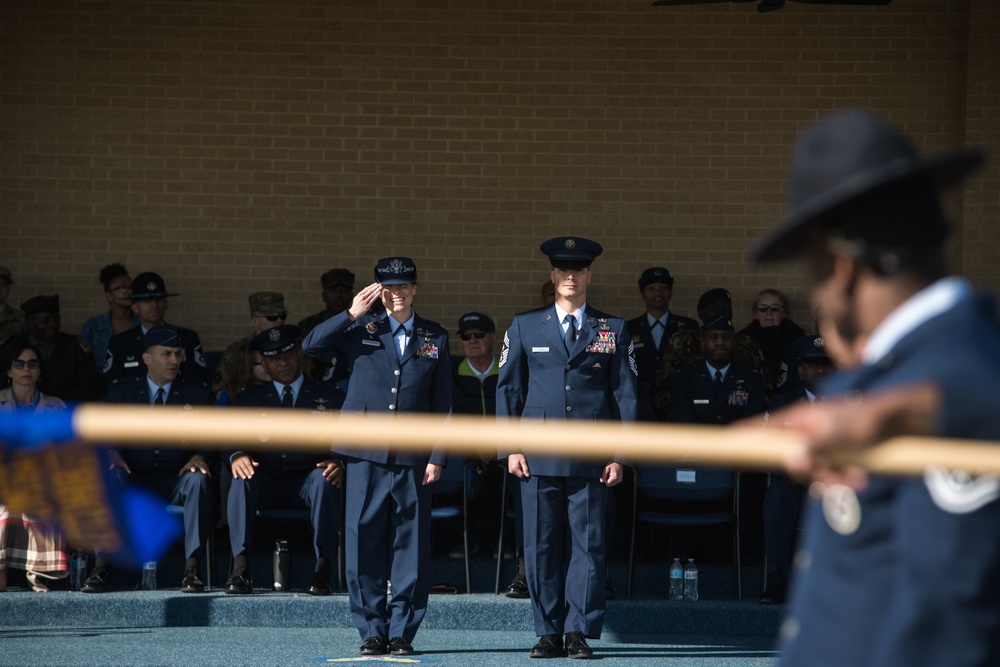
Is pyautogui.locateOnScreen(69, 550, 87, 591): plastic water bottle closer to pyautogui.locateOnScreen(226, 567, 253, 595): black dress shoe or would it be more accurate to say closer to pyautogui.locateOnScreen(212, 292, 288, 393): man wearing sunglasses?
pyautogui.locateOnScreen(226, 567, 253, 595): black dress shoe

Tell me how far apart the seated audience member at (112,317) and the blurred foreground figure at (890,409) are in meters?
8.36

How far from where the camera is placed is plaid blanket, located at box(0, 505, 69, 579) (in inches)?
303

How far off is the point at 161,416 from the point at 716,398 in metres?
6.62

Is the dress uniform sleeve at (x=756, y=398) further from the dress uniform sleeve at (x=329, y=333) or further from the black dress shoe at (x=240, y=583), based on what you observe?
the black dress shoe at (x=240, y=583)

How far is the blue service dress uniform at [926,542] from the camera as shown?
1.55 metres

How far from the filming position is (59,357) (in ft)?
29.0

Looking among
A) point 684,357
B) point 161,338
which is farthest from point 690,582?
point 161,338

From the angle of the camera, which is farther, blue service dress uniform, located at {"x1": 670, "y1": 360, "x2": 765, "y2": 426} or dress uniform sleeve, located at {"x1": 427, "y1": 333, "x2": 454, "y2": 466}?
blue service dress uniform, located at {"x1": 670, "y1": 360, "x2": 765, "y2": 426}

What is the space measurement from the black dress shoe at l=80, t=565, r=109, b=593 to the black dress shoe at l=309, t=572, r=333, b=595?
1146 millimetres

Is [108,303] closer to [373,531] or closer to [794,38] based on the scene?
[373,531]

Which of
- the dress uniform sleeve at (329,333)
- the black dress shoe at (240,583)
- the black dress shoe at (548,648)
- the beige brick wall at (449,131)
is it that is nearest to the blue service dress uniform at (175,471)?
the black dress shoe at (240,583)

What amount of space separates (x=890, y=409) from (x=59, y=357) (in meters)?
7.96

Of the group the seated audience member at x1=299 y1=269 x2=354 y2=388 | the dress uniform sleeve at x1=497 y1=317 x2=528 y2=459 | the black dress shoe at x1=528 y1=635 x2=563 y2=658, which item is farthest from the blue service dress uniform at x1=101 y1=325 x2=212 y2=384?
the black dress shoe at x1=528 y1=635 x2=563 y2=658

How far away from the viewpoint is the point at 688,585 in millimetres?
7934
